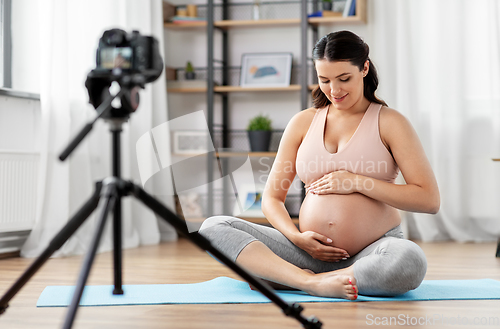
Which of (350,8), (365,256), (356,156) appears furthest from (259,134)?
(365,256)

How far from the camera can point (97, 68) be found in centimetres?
108

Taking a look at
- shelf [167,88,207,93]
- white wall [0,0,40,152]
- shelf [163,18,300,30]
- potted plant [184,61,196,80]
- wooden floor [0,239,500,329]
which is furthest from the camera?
potted plant [184,61,196,80]

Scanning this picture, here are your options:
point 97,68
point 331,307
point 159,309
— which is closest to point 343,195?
point 331,307

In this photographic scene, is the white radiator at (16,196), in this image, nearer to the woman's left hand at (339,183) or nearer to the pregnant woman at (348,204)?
the pregnant woman at (348,204)

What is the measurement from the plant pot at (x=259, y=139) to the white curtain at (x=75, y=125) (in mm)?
617

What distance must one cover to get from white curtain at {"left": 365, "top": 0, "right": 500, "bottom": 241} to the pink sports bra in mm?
1823

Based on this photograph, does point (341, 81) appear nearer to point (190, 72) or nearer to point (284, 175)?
point (284, 175)

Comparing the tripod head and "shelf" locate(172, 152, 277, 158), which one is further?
"shelf" locate(172, 152, 277, 158)

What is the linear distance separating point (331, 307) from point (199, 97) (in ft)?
8.38

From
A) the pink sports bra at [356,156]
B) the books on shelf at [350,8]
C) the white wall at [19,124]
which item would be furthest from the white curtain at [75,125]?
the pink sports bra at [356,156]

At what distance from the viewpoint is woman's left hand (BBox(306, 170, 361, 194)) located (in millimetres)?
Result: 1595

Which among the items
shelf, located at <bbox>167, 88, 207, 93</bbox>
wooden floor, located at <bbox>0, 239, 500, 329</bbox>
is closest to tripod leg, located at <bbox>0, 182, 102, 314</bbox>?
wooden floor, located at <bbox>0, 239, 500, 329</bbox>

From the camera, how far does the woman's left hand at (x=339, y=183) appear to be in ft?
5.23

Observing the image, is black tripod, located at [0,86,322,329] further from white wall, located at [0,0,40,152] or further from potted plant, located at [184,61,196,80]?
potted plant, located at [184,61,196,80]
